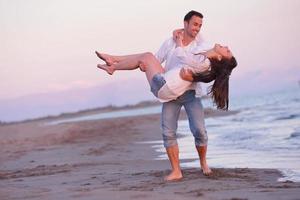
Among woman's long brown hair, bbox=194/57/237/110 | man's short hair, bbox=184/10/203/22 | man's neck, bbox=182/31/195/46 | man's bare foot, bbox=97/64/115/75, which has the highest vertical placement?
man's short hair, bbox=184/10/203/22

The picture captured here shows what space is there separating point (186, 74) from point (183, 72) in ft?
0.15

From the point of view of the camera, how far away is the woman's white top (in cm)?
685

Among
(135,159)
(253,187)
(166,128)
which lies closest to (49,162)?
(135,159)

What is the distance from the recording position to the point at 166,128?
23.8 ft

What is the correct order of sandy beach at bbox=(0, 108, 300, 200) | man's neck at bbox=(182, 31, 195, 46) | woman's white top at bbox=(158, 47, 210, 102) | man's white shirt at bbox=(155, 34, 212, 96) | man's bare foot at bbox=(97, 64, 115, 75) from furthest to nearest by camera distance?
man's bare foot at bbox=(97, 64, 115, 75) → man's neck at bbox=(182, 31, 195, 46) → man's white shirt at bbox=(155, 34, 212, 96) → woman's white top at bbox=(158, 47, 210, 102) → sandy beach at bbox=(0, 108, 300, 200)

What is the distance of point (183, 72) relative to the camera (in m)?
6.87

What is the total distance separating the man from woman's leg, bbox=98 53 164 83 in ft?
0.61

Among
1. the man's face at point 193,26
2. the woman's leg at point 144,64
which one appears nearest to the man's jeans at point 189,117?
the woman's leg at point 144,64

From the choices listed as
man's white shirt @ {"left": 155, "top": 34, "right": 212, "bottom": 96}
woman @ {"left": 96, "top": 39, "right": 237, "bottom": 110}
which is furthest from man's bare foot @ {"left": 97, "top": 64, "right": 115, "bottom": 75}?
man's white shirt @ {"left": 155, "top": 34, "right": 212, "bottom": 96}

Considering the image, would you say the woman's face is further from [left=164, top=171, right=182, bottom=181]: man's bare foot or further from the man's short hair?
[left=164, top=171, right=182, bottom=181]: man's bare foot

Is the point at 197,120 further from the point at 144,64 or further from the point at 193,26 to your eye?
the point at 193,26

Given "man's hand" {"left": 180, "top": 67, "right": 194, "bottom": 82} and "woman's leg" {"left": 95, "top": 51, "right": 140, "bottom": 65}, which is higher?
"woman's leg" {"left": 95, "top": 51, "right": 140, "bottom": 65}

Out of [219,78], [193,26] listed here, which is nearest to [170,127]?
[219,78]

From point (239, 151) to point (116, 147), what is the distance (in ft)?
12.8
